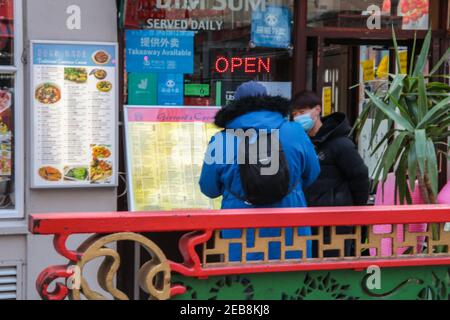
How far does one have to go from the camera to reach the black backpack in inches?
167

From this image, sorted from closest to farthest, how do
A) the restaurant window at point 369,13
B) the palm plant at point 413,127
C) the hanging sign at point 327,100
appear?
the palm plant at point 413,127
the restaurant window at point 369,13
the hanging sign at point 327,100

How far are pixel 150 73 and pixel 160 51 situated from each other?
19 centimetres

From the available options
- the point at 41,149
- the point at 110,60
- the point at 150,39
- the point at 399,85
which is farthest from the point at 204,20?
the point at 399,85

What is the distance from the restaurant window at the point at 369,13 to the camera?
23.1 ft

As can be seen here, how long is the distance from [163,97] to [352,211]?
9.81 feet

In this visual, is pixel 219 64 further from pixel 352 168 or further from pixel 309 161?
pixel 309 161

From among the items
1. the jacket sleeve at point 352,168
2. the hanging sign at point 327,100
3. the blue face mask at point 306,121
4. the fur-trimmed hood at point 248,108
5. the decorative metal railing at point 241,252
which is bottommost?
the decorative metal railing at point 241,252

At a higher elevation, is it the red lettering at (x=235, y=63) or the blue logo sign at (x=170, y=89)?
the red lettering at (x=235, y=63)

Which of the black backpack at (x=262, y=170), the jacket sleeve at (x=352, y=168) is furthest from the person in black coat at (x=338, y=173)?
the black backpack at (x=262, y=170)

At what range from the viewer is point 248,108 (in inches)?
175

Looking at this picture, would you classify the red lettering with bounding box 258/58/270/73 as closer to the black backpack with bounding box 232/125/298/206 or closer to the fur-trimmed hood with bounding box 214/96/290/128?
the fur-trimmed hood with bounding box 214/96/290/128

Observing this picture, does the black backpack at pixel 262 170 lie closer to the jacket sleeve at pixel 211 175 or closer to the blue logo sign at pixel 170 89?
the jacket sleeve at pixel 211 175

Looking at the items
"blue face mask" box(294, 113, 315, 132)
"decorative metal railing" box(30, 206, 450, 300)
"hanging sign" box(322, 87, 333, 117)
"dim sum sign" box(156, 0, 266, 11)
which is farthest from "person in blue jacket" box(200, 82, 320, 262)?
"hanging sign" box(322, 87, 333, 117)

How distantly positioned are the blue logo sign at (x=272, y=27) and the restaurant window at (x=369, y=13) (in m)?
0.26
